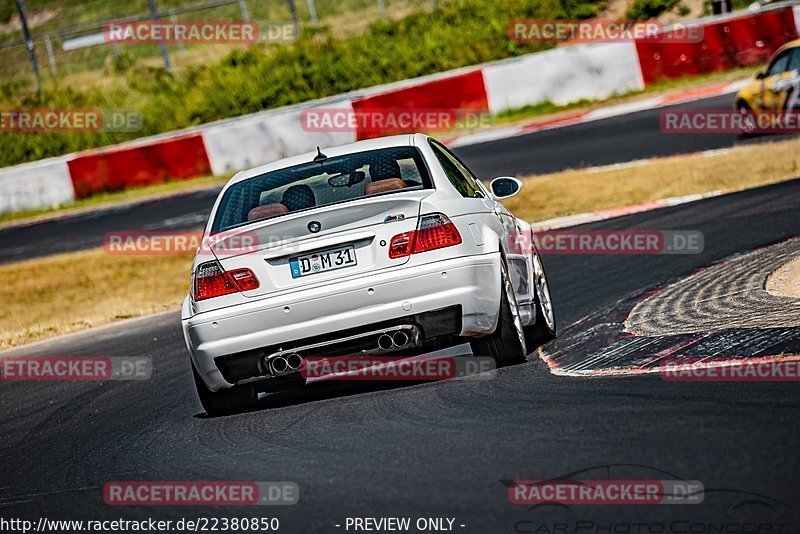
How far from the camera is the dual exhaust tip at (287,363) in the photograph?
6.82m

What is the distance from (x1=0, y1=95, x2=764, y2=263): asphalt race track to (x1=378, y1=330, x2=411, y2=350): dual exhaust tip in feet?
39.8

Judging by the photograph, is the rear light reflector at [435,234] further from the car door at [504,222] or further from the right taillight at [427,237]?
the car door at [504,222]

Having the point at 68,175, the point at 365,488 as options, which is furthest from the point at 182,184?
the point at 365,488

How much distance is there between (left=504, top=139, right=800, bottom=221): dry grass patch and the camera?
15289 mm

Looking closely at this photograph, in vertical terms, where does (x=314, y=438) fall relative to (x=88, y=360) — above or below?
above

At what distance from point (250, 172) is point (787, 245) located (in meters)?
4.35

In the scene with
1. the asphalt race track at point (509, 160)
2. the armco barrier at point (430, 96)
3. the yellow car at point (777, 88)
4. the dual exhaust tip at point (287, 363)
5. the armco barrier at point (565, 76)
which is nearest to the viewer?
the dual exhaust tip at point (287, 363)

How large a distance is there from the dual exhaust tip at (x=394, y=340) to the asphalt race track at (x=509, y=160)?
39.8ft

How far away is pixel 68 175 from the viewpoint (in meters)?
27.7

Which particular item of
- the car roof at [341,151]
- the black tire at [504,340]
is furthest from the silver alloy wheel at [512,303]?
the car roof at [341,151]

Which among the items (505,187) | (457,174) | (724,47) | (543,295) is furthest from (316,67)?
(457,174)

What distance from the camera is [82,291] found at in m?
16.7

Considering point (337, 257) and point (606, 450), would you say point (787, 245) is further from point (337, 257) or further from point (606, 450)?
point (606, 450)

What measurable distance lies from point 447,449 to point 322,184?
234cm
